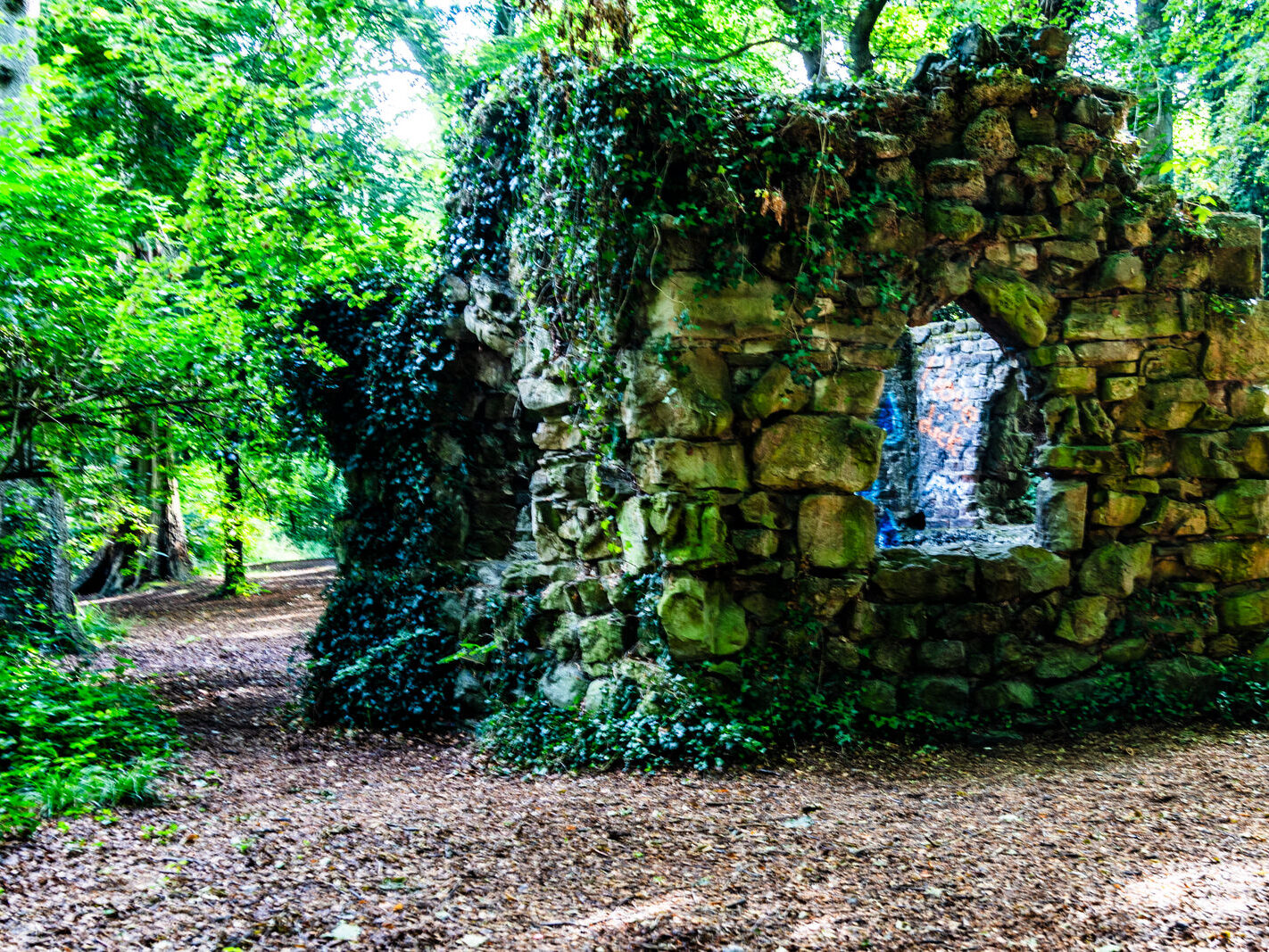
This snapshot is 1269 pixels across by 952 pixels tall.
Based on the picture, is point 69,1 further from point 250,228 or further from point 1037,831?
point 1037,831

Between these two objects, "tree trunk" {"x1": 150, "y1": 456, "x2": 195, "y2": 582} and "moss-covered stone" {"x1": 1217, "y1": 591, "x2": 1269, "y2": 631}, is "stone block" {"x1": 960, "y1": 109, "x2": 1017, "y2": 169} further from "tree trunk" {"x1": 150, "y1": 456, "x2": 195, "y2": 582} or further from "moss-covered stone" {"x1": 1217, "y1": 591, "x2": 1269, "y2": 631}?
"tree trunk" {"x1": 150, "y1": 456, "x2": 195, "y2": 582}

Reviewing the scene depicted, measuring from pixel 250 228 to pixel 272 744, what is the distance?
390 cm

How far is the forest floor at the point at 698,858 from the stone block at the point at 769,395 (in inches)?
81.6

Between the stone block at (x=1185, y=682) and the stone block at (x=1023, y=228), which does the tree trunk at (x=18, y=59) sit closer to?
the stone block at (x=1023, y=228)

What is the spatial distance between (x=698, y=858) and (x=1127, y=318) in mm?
4728

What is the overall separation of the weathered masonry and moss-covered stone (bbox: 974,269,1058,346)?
0.02 m

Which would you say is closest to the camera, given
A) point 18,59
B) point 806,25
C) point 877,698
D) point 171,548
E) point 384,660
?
point 877,698

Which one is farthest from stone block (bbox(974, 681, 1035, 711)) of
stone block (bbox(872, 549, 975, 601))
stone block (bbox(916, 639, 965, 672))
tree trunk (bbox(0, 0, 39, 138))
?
tree trunk (bbox(0, 0, 39, 138))

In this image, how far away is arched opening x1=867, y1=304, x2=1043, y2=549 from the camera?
9.45 meters

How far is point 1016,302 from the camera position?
5988mm

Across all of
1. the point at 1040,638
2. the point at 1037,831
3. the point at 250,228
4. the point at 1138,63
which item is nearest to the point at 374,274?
the point at 250,228

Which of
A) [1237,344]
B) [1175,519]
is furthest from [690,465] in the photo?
[1237,344]

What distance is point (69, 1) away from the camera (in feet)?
28.1

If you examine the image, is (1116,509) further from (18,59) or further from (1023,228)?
(18,59)
